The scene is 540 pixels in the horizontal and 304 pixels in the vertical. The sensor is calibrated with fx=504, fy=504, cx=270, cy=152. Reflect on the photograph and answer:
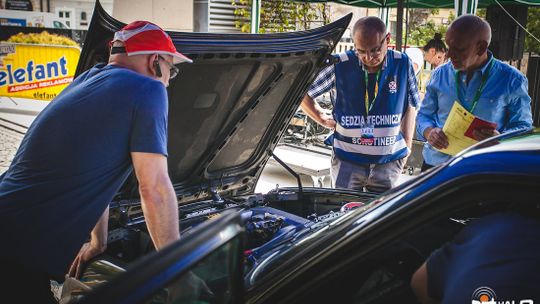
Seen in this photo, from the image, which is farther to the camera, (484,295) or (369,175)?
(369,175)

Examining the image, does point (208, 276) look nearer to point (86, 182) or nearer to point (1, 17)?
point (86, 182)

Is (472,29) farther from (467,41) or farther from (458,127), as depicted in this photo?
(458,127)

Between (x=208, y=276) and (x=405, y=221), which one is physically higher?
(x=405, y=221)

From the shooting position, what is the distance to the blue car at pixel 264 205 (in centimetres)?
129

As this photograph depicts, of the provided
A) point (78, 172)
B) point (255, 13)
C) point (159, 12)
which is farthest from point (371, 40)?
point (159, 12)

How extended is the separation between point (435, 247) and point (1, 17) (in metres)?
6.26

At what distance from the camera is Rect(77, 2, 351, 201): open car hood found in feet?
8.56

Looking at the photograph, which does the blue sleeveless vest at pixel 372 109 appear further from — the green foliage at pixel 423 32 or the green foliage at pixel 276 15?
the green foliage at pixel 423 32

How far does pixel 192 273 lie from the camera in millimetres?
1268

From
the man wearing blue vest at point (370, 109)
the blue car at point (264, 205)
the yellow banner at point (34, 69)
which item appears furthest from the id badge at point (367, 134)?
the yellow banner at point (34, 69)

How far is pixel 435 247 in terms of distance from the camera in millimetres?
1417

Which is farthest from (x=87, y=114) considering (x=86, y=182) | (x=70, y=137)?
(x=86, y=182)

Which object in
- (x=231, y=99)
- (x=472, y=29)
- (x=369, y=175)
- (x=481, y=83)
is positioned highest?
(x=472, y=29)

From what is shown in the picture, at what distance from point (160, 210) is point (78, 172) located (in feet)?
1.17
